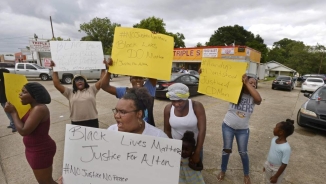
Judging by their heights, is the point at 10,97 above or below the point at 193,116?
above

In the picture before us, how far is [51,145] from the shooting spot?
6.72ft

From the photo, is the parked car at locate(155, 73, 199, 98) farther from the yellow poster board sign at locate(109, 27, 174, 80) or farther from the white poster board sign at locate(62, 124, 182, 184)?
the white poster board sign at locate(62, 124, 182, 184)

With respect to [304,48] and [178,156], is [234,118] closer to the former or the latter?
[178,156]

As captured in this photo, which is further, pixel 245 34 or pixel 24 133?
pixel 245 34

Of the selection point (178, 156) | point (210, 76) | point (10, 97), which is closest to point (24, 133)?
point (10, 97)

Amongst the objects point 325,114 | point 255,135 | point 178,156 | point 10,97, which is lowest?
point 255,135

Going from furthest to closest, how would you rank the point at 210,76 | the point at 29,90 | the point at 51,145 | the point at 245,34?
the point at 245,34 < the point at 210,76 < the point at 51,145 < the point at 29,90

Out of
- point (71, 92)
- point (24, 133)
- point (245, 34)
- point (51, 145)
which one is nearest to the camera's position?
point (24, 133)

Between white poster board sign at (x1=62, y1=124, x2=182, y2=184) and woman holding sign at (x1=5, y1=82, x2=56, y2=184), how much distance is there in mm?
870

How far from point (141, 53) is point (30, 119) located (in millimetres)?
1371

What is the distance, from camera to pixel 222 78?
2.29 metres

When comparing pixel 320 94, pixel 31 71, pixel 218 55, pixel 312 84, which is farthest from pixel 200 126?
pixel 218 55

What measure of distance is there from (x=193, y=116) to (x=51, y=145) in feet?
5.57

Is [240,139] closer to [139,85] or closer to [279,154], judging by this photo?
[279,154]
